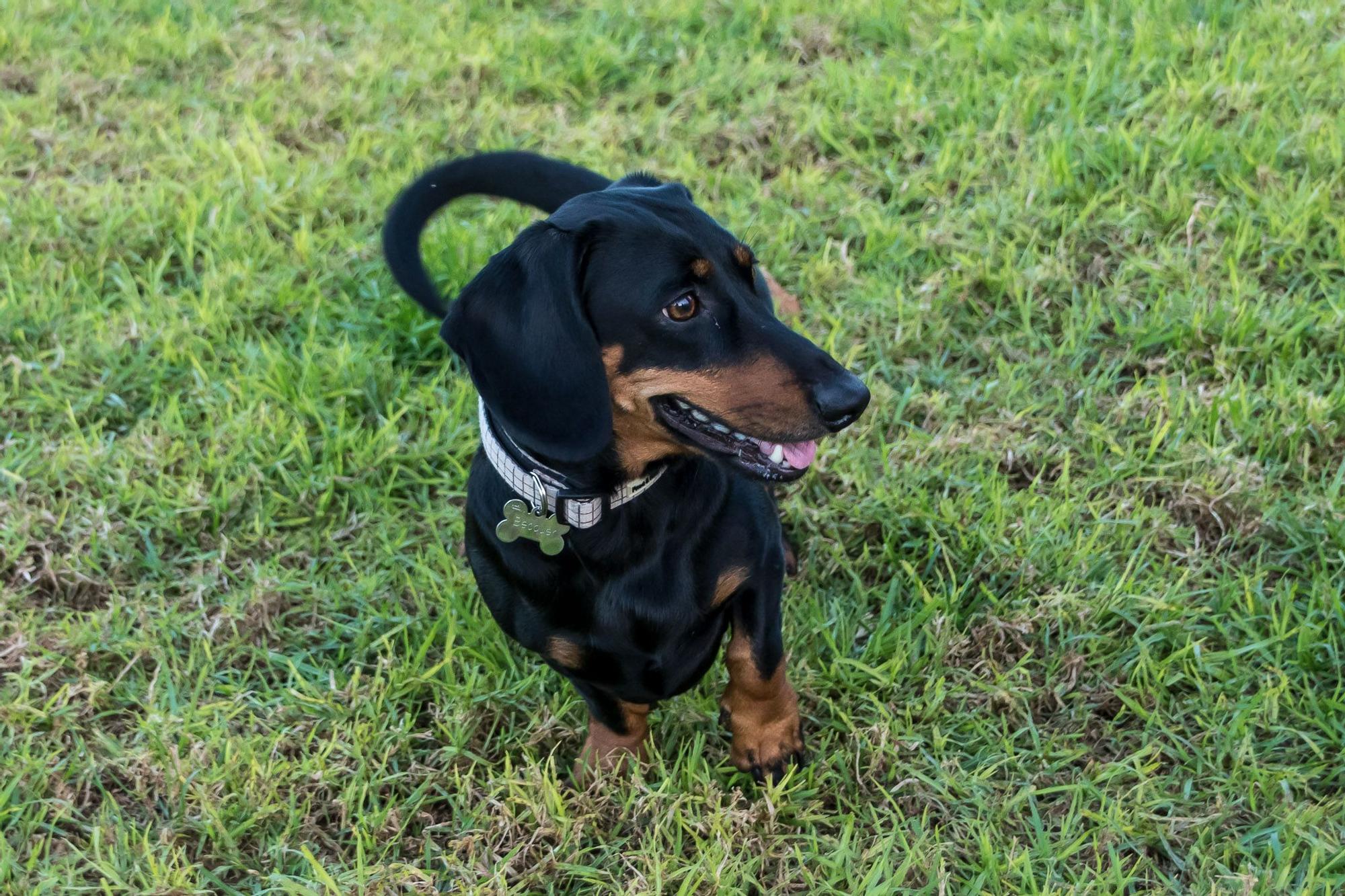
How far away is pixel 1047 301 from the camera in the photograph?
3682 mm

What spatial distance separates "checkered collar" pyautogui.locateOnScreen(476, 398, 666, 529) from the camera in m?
2.24

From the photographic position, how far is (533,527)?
7.45ft

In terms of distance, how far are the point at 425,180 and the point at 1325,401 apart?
2372 mm

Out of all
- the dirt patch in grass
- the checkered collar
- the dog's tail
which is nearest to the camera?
the checkered collar

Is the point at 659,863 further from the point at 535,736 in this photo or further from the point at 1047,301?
the point at 1047,301

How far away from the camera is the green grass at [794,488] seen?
2508 millimetres

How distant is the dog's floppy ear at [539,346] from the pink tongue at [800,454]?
0.36 m

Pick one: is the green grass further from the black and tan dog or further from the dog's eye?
the dog's eye

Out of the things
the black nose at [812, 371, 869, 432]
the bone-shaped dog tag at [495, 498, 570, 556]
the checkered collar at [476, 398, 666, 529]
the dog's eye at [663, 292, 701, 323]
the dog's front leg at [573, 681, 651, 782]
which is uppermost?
the dog's eye at [663, 292, 701, 323]

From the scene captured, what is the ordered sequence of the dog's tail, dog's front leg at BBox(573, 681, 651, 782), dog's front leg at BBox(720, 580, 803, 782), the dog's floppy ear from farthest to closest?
the dog's tail < dog's front leg at BBox(573, 681, 651, 782) < dog's front leg at BBox(720, 580, 803, 782) < the dog's floppy ear

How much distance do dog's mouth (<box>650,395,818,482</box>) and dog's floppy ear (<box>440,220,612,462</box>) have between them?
147 mm

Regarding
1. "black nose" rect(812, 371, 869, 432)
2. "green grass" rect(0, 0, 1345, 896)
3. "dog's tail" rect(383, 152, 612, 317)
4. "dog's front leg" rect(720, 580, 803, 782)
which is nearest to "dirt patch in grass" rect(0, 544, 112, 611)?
"green grass" rect(0, 0, 1345, 896)

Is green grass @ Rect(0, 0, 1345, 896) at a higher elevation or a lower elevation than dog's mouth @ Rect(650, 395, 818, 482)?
lower

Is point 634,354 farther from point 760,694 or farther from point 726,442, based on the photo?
point 760,694
